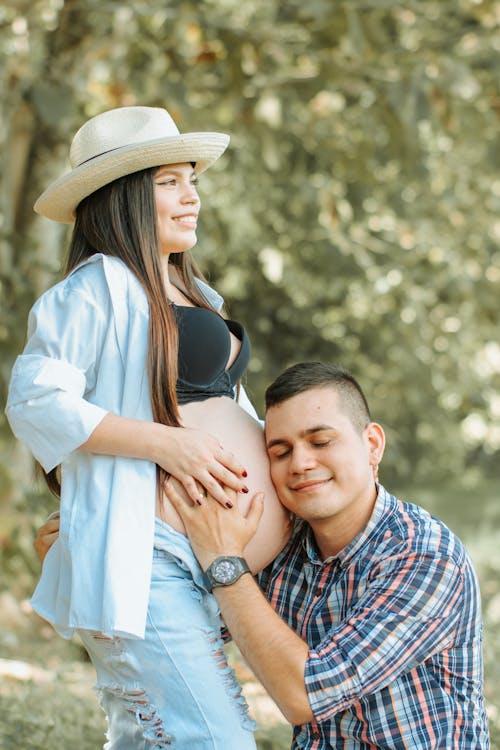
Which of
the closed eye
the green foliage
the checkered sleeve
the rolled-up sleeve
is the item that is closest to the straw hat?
the rolled-up sleeve

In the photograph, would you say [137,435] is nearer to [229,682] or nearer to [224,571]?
[224,571]

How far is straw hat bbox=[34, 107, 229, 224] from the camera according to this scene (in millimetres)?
2555

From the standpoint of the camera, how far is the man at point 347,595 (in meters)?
2.27

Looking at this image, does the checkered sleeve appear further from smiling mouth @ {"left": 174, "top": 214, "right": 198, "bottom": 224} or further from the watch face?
smiling mouth @ {"left": 174, "top": 214, "right": 198, "bottom": 224}

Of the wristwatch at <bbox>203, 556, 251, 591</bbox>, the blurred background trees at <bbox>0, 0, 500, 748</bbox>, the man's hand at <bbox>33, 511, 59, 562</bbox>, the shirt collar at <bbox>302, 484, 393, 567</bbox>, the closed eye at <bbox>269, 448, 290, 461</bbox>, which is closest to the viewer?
the wristwatch at <bbox>203, 556, 251, 591</bbox>

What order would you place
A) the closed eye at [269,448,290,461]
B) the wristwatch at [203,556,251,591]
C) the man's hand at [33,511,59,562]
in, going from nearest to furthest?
1. the wristwatch at [203,556,251,591]
2. the closed eye at [269,448,290,461]
3. the man's hand at [33,511,59,562]

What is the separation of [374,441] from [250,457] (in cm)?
29

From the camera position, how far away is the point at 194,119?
5926mm

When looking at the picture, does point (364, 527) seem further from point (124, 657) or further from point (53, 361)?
point (53, 361)

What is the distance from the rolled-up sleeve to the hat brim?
284mm

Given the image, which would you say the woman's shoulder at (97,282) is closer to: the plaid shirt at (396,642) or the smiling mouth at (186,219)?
the smiling mouth at (186,219)

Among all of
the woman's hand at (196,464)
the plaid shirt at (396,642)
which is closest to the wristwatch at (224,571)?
the woman's hand at (196,464)

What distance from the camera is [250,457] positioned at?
2.60 meters

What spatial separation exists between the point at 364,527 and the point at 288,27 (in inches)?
188
